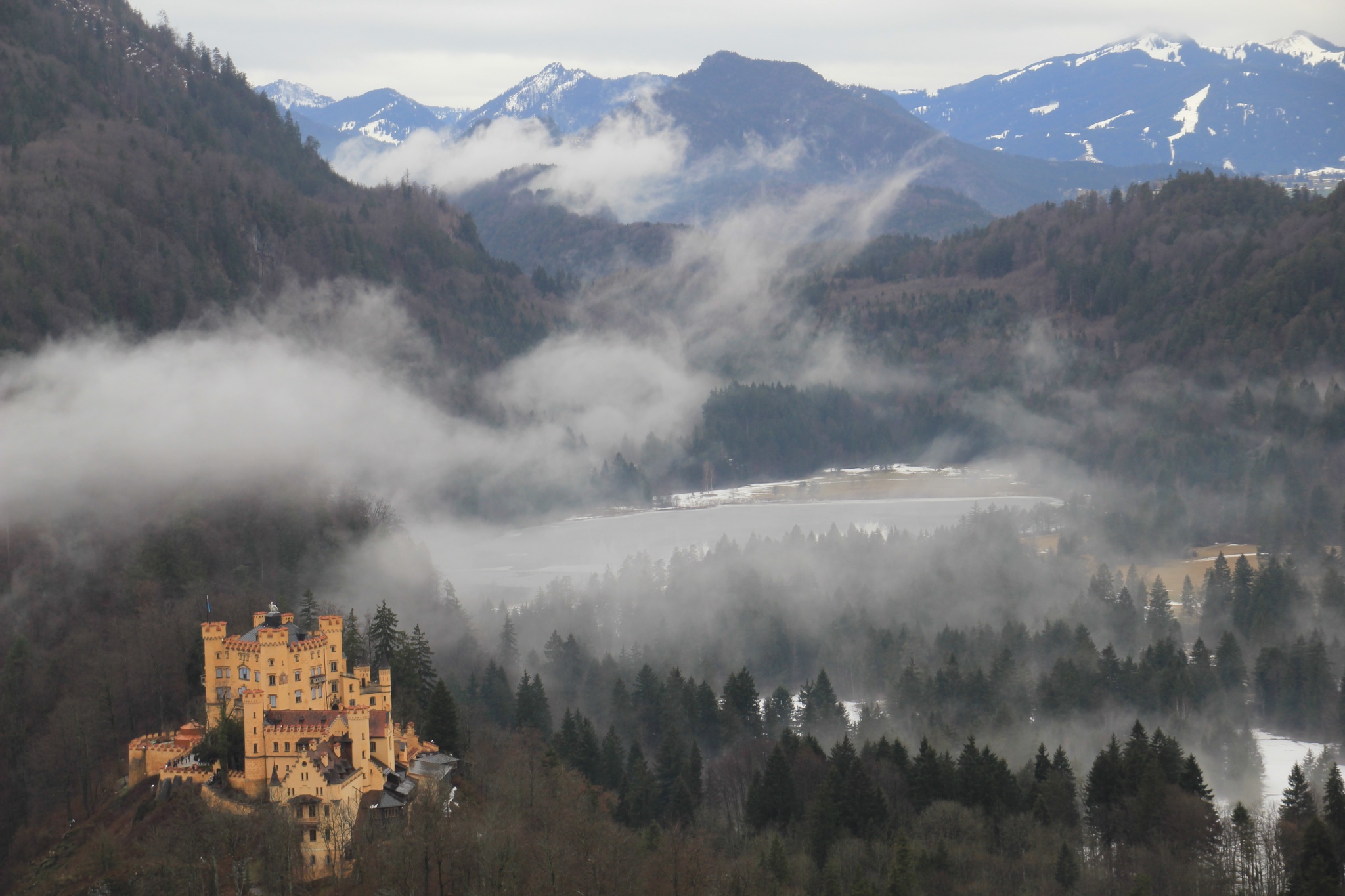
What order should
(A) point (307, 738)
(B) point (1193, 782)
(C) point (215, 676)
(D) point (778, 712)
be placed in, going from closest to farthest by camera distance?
(A) point (307, 738) < (C) point (215, 676) < (B) point (1193, 782) < (D) point (778, 712)

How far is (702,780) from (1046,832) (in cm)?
2876

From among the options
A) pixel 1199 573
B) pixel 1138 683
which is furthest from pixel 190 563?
pixel 1199 573

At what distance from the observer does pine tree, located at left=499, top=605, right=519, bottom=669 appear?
467ft

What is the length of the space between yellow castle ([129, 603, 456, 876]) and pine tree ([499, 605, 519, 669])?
55.3m

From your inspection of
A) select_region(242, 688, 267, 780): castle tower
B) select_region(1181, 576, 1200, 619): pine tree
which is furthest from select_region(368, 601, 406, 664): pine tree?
select_region(1181, 576, 1200, 619): pine tree

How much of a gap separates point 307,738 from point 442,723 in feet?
43.1

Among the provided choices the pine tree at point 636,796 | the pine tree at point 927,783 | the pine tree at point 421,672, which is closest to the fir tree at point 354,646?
the pine tree at point 421,672

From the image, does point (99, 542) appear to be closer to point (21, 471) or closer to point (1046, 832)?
point (21, 471)

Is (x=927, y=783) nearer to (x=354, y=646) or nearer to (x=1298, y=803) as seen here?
(x=1298, y=803)

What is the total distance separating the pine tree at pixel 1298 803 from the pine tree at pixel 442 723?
160 ft

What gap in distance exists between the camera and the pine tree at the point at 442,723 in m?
88.2

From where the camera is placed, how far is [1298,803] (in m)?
92.1

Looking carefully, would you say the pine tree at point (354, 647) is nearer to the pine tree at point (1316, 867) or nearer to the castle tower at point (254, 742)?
the castle tower at point (254, 742)

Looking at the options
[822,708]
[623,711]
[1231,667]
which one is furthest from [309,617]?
[1231,667]
